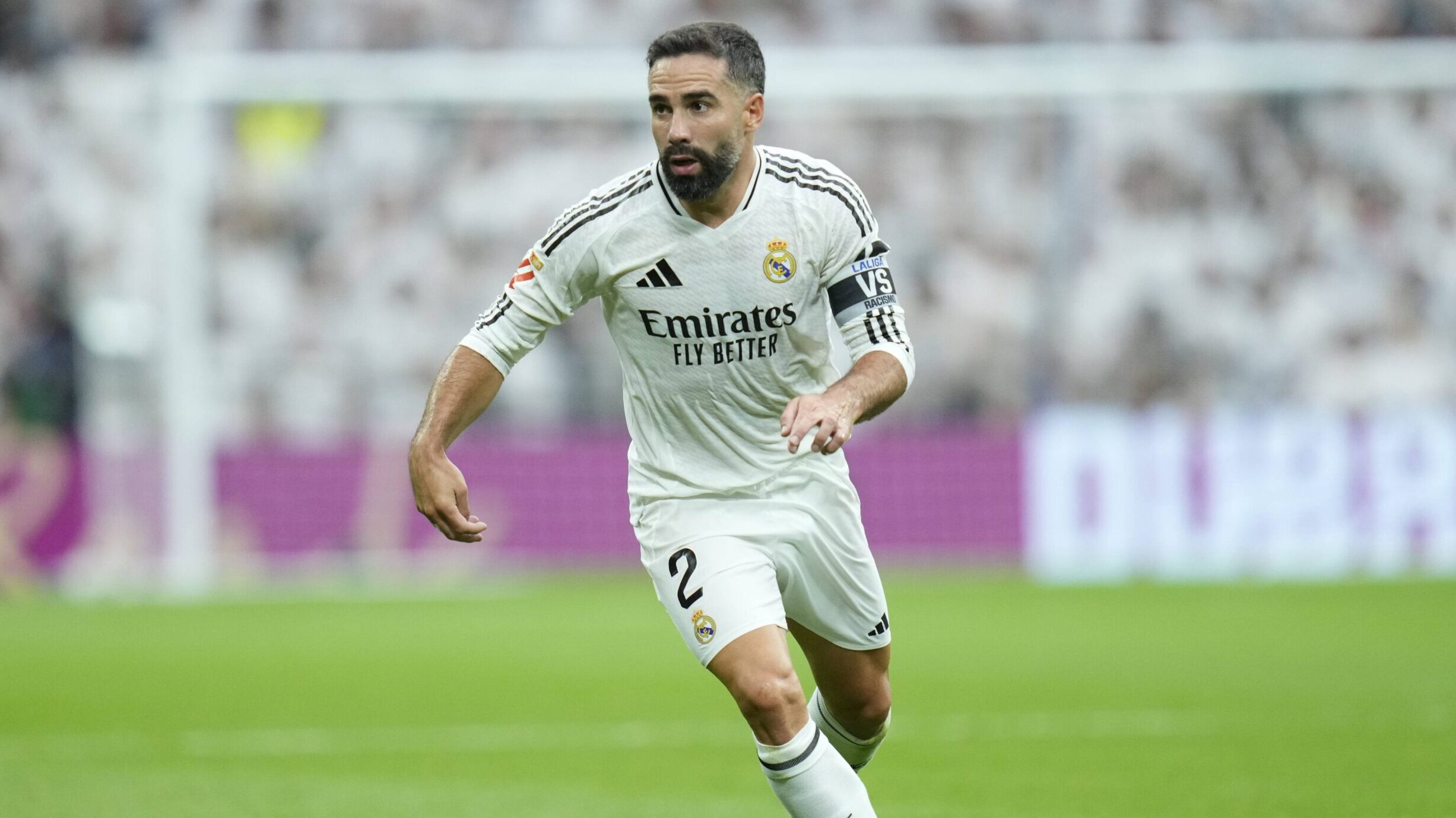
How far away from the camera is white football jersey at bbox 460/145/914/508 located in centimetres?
592

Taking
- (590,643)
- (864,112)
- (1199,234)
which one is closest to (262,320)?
(864,112)

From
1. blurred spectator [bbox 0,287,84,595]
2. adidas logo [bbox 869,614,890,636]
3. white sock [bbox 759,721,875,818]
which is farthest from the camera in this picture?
blurred spectator [bbox 0,287,84,595]

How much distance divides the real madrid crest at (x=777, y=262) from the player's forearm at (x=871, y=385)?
0.32 m

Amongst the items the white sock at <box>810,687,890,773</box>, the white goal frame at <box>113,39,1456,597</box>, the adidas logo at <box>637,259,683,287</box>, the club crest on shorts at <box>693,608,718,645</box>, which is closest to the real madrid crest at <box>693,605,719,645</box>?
the club crest on shorts at <box>693,608,718,645</box>

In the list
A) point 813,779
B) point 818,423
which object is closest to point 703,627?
point 813,779

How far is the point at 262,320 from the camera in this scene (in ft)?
67.9

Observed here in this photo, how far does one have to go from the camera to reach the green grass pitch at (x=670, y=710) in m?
8.00

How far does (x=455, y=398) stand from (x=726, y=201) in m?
0.93

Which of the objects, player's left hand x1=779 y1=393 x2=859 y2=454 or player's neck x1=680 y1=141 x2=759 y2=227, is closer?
player's left hand x1=779 y1=393 x2=859 y2=454

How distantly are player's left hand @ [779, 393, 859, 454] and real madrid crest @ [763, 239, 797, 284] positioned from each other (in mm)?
569

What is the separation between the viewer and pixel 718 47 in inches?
227

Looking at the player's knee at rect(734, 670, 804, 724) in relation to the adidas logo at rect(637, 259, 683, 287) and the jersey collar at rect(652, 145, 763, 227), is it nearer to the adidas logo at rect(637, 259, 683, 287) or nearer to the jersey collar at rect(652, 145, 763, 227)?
the adidas logo at rect(637, 259, 683, 287)

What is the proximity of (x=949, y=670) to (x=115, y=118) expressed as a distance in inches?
500

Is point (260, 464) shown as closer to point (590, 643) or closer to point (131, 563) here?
point (131, 563)
